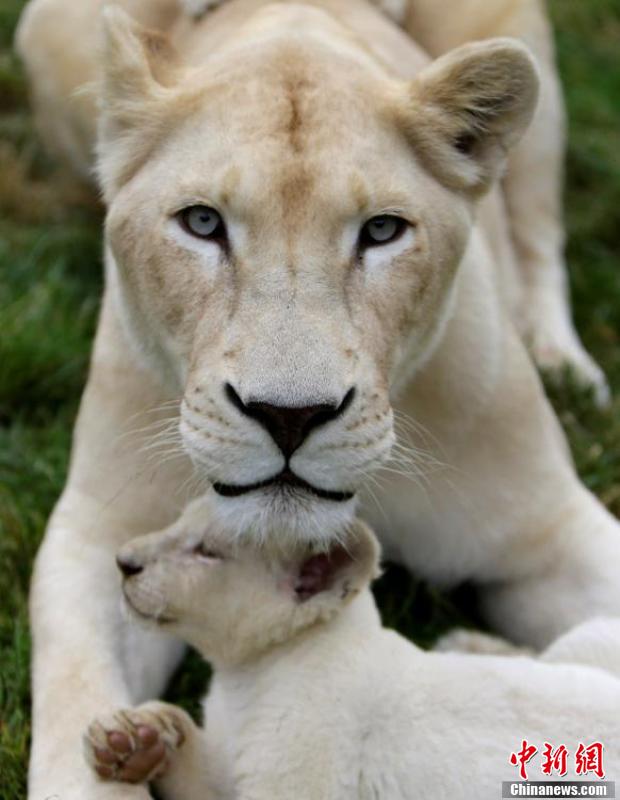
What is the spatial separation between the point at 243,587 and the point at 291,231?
68cm

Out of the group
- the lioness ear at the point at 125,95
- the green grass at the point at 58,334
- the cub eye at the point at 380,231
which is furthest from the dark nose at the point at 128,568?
the lioness ear at the point at 125,95

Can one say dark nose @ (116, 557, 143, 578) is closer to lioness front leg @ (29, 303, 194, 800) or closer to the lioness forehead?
lioness front leg @ (29, 303, 194, 800)

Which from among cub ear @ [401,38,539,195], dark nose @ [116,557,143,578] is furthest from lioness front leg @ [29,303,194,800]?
cub ear @ [401,38,539,195]

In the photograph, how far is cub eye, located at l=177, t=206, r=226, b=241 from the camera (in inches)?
114

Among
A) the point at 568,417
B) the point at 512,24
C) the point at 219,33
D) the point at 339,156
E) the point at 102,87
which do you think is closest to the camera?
the point at 339,156

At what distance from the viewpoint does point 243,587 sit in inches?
111

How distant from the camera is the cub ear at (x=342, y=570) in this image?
280cm

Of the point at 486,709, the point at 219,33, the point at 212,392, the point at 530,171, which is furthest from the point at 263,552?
the point at 530,171

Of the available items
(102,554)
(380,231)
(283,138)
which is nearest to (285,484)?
(380,231)

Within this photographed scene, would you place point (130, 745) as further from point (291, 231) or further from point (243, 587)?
point (291, 231)

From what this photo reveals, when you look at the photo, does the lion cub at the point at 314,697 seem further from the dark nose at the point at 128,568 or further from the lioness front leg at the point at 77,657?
the lioness front leg at the point at 77,657

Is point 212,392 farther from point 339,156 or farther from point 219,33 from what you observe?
point 219,33

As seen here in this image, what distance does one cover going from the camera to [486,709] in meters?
2.66

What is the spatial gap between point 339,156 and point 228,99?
30 centimetres
